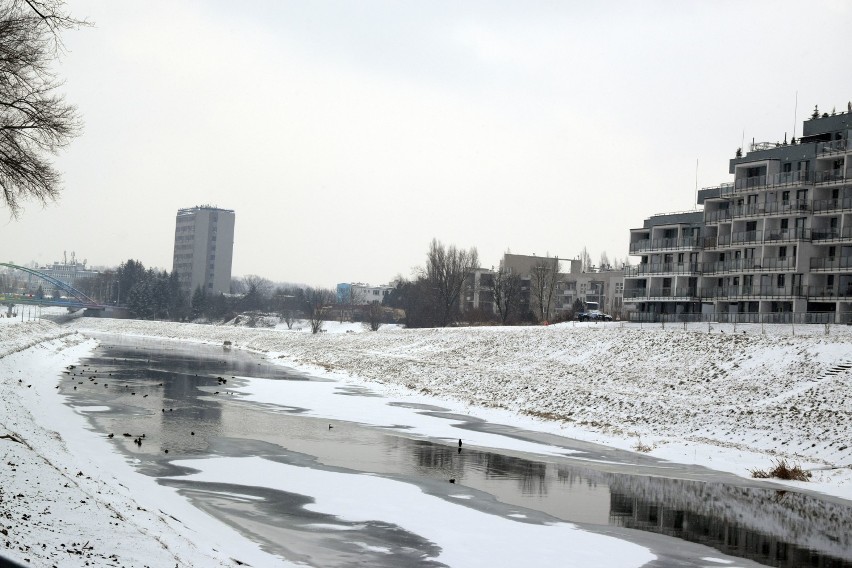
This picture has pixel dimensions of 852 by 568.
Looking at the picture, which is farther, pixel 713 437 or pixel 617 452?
pixel 713 437

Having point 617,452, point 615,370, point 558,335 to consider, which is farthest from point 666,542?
point 558,335

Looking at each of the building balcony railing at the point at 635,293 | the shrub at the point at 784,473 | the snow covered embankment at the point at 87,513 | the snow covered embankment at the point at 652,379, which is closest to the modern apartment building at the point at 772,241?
the building balcony railing at the point at 635,293

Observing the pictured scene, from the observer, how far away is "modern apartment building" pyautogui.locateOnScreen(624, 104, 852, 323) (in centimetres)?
7281

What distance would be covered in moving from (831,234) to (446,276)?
7880 centimetres

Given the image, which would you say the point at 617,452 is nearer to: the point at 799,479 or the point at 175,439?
the point at 799,479

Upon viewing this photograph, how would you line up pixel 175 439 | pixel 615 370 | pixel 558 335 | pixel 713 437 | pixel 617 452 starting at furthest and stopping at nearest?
pixel 558 335, pixel 615 370, pixel 713 437, pixel 617 452, pixel 175 439

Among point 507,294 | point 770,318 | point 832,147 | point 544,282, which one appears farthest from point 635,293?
point 544,282

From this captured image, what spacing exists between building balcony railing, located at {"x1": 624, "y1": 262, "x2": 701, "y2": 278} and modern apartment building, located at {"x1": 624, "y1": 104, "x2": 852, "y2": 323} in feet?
0.46

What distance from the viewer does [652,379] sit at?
5162 cm

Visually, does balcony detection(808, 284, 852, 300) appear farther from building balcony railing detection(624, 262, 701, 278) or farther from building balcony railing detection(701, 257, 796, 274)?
building balcony railing detection(624, 262, 701, 278)

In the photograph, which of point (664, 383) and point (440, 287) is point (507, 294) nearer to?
point (440, 287)

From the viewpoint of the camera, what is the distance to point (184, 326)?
527 ft

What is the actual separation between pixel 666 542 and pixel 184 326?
150754mm

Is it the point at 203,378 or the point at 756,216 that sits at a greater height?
the point at 756,216
